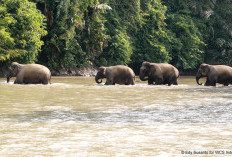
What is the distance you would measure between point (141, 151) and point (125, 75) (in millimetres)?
18513

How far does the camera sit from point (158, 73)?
26.3 m

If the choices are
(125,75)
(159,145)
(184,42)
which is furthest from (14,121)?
(184,42)

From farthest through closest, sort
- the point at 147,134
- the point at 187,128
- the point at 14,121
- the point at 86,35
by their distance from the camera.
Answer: the point at 86,35 → the point at 14,121 → the point at 187,128 → the point at 147,134

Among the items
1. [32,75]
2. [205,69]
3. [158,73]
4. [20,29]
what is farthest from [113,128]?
[20,29]

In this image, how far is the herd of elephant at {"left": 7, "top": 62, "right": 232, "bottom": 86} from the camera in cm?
2386

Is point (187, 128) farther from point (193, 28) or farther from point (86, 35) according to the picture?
point (193, 28)

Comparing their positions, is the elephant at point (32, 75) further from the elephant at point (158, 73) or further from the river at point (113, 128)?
the river at point (113, 128)

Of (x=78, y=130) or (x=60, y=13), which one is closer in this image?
(x=78, y=130)

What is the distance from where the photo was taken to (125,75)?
25.5 metres

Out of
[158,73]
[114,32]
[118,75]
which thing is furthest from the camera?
[114,32]

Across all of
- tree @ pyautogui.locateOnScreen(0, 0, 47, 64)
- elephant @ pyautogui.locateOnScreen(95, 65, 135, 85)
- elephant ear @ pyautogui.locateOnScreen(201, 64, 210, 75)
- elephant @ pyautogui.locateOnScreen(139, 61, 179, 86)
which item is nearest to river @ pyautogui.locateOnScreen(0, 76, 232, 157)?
elephant @ pyautogui.locateOnScreen(95, 65, 135, 85)

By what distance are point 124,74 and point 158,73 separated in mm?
1898

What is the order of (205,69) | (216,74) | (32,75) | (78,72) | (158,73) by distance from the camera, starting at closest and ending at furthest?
(32,75) → (158,73) → (216,74) → (205,69) → (78,72)

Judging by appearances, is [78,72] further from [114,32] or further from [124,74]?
[124,74]
